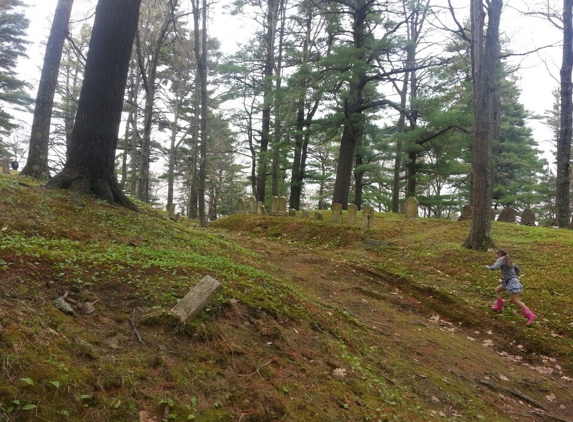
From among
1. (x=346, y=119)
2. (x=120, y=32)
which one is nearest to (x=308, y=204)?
(x=346, y=119)

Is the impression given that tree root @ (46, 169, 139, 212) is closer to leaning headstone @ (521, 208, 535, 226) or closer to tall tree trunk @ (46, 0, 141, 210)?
tall tree trunk @ (46, 0, 141, 210)

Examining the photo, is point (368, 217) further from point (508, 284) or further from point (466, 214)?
point (508, 284)

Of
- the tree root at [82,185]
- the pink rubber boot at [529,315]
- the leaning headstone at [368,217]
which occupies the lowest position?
the pink rubber boot at [529,315]

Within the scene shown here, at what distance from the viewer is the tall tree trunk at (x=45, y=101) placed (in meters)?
10.5

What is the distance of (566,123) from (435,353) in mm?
14564

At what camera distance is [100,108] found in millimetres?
7168

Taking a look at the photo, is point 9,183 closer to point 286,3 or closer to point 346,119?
point 346,119

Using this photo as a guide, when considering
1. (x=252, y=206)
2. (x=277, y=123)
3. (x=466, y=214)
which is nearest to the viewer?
(x=466, y=214)

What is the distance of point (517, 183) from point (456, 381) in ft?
78.4

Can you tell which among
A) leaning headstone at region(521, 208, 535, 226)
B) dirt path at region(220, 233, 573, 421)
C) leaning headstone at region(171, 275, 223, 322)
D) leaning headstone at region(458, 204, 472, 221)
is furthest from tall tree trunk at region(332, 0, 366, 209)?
leaning headstone at region(171, 275, 223, 322)

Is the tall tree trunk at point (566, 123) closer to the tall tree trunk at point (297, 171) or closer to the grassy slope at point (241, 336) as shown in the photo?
the grassy slope at point (241, 336)

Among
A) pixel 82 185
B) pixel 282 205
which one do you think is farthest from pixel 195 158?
pixel 82 185

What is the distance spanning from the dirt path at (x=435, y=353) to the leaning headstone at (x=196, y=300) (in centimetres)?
211

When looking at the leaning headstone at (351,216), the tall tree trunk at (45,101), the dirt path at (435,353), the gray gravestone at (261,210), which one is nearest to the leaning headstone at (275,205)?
the gray gravestone at (261,210)
